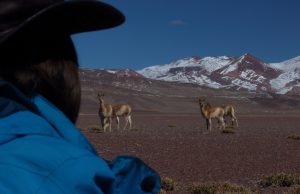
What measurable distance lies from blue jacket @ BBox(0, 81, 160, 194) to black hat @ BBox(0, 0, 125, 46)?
6.2 inches

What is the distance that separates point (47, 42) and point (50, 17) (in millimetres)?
111

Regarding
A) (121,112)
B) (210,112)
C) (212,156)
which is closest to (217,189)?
(212,156)

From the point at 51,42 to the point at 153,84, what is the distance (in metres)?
184

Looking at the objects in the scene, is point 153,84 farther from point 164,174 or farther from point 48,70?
point 48,70

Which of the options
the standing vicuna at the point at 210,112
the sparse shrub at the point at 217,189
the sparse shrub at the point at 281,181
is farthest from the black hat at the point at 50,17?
the standing vicuna at the point at 210,112

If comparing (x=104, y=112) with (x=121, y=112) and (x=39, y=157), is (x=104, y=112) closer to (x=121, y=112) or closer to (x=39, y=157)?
(x=121, y=112)

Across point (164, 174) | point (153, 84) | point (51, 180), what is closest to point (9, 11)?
point (51, 180)

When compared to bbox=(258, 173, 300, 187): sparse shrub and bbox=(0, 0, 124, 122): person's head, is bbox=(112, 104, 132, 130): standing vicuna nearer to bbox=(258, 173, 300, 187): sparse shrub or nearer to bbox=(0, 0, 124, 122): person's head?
bbox=(258, 173, 300, 187): sparse shrub

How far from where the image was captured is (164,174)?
52.7 ft

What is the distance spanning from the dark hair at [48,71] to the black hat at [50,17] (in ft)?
0.11

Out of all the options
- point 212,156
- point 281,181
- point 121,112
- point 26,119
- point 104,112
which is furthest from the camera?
point 121,112

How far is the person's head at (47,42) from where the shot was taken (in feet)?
4.67

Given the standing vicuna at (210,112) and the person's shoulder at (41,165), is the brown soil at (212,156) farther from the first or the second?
the standing vicuna at (210,112)

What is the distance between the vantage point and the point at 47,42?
1589 millimetres
